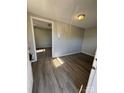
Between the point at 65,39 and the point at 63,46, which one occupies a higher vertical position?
the point at 65,39

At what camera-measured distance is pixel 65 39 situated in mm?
4598

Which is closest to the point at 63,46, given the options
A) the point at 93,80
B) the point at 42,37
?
the point at 93,80

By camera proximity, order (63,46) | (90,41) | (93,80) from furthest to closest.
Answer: (90,41) → (63,46) → (93,80)

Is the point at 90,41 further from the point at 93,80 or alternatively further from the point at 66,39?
the point at 93,80

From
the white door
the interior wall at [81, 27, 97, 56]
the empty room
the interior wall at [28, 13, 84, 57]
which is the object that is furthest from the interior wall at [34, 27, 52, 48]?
the white door

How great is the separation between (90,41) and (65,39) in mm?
1630

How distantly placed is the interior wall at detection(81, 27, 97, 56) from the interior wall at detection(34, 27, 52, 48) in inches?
151

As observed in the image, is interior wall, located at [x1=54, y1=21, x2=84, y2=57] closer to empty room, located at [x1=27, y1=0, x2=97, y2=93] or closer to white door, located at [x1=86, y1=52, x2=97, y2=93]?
empty room, located at [x1=27, y1=0, x2=97, y2=93]

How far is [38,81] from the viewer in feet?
6.86

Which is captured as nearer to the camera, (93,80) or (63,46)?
(93,80)

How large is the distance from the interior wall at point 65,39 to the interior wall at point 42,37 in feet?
11.9

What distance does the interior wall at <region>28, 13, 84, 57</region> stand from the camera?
163 inches
